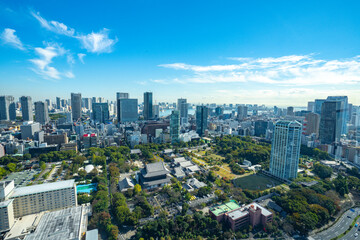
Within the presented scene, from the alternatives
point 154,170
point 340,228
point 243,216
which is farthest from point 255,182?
point 154,170

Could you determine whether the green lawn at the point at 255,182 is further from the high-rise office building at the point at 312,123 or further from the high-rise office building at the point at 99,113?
the high-rise office building at the point at 99,113

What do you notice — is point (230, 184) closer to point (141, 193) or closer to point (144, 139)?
point (141, 193)

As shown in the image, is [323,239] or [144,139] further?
→ [144,139]

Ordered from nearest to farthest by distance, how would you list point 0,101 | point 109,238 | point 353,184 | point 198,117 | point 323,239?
point 109,238 → point 323,239 → point 353,184 → point 198,117 → point 0,101

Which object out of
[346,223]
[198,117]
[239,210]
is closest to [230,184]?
[239,210]

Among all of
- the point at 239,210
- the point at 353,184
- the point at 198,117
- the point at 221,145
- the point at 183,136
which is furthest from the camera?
the point at 198,117

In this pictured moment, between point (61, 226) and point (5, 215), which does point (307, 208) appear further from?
point (5, 215)

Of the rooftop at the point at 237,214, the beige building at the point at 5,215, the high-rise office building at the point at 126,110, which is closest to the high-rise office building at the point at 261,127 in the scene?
the rooftop at the point at 237,214

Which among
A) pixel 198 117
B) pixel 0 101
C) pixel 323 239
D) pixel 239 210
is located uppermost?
pixel 0 101

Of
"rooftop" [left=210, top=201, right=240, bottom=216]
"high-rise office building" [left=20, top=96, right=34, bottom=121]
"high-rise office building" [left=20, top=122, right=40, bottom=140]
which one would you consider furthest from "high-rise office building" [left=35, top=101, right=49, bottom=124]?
"rooftop" [left=210, top=201, right=240, bottom=216]
